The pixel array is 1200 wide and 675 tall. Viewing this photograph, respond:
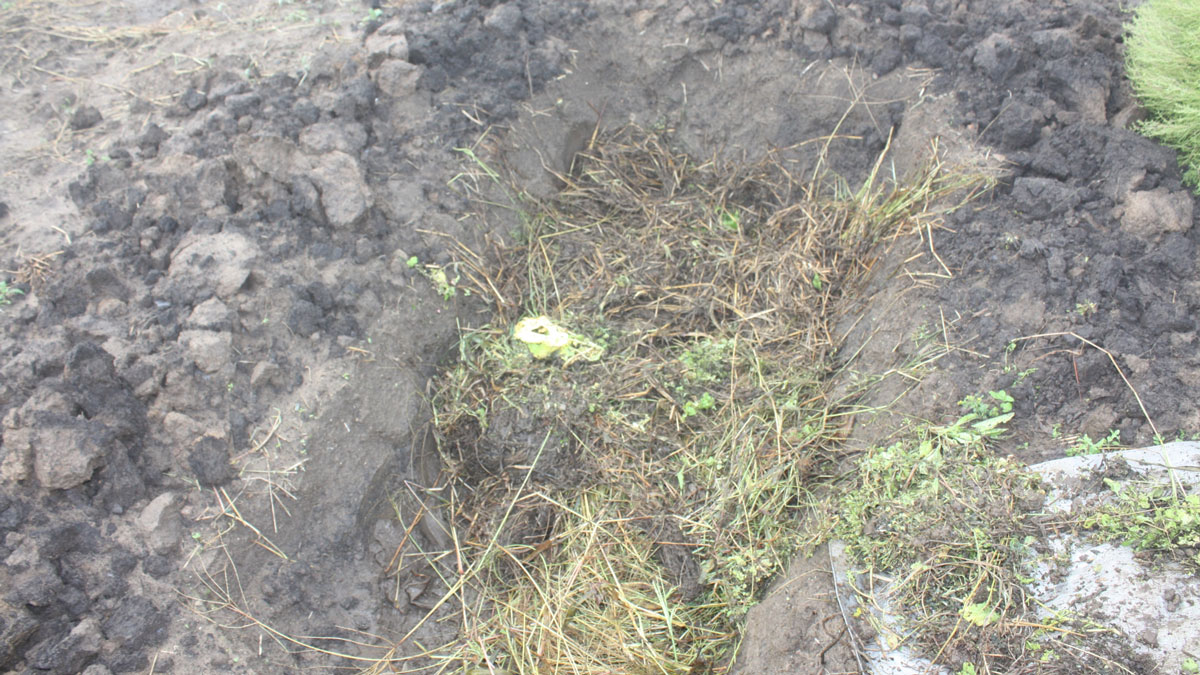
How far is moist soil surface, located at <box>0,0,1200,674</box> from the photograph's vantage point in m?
2.32

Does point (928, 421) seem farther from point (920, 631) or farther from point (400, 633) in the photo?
point (400, 633)

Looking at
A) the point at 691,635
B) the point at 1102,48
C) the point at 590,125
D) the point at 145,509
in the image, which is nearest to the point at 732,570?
the point at 691,635

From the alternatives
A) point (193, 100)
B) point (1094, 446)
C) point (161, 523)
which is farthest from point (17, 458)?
point (1094, 446)

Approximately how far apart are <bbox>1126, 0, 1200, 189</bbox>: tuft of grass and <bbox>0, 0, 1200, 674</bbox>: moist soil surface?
3.1 inches

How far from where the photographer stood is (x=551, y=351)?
3.01m

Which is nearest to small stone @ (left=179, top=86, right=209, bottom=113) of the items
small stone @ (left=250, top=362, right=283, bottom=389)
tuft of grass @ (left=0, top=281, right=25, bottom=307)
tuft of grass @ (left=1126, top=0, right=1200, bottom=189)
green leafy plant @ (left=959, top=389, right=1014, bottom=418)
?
tuft of grass @ (left=0, top=281, right=25, bottom=307)

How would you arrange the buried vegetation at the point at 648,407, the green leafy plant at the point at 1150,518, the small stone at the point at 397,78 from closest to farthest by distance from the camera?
1. the green leafy plant at the point at 1150,518
2. the buried vegetation at the point at 648,407
3. the small stone at the point at 397,78

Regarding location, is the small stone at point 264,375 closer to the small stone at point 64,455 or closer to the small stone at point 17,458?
the small stone at point 64,455

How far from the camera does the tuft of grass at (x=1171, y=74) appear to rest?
8.77 feet

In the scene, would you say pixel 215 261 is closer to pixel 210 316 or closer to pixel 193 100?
pixel 210 316

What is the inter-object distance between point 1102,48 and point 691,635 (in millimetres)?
2873

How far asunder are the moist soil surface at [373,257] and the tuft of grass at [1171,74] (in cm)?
8

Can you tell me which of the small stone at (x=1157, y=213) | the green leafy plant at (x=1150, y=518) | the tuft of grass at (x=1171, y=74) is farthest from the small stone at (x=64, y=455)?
the tuft of grass at (x=1171, y=74)

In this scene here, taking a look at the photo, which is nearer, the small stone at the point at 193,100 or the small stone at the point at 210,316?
the small stone at the point at 210,316
